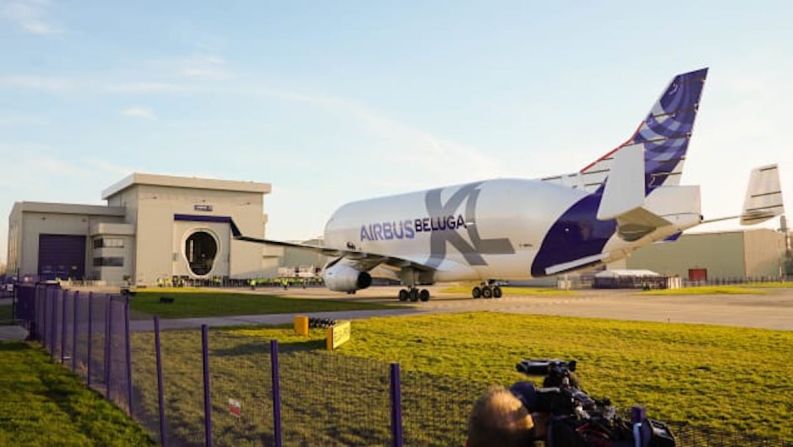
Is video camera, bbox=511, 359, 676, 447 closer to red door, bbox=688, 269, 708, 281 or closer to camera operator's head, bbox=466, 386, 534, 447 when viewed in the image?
camera operator's head, bbox=466, 386, 534, 447

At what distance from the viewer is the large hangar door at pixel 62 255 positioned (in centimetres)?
8106

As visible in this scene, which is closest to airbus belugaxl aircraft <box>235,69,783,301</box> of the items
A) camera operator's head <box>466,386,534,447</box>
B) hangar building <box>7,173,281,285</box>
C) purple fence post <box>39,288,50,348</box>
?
purple fence post <box>39,288,50,348</box>

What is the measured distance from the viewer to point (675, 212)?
21.9m

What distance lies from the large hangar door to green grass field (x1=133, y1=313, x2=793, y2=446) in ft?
251

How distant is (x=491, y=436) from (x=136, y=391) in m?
7.80

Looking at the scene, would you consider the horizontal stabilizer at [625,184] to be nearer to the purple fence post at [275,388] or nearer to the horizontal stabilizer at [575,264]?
the horizontal stabilizer at [575,264]

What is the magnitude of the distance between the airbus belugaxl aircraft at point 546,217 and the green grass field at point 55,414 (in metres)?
16.6

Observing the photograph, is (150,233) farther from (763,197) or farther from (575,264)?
(763,197)

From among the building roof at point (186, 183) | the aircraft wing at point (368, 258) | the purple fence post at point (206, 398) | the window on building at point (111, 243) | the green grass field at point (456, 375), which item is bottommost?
the green grass field at point (456, 375)

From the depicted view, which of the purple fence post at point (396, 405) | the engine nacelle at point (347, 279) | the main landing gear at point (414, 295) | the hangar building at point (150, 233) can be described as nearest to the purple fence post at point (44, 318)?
the purple fence post at point (396, 405)

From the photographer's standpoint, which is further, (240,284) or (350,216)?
(240,284)

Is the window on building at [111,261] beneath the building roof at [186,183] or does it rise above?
beneath

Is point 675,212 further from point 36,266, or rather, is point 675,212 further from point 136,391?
point 36,266

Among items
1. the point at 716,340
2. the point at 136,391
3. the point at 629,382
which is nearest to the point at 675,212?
the point at 716,340
